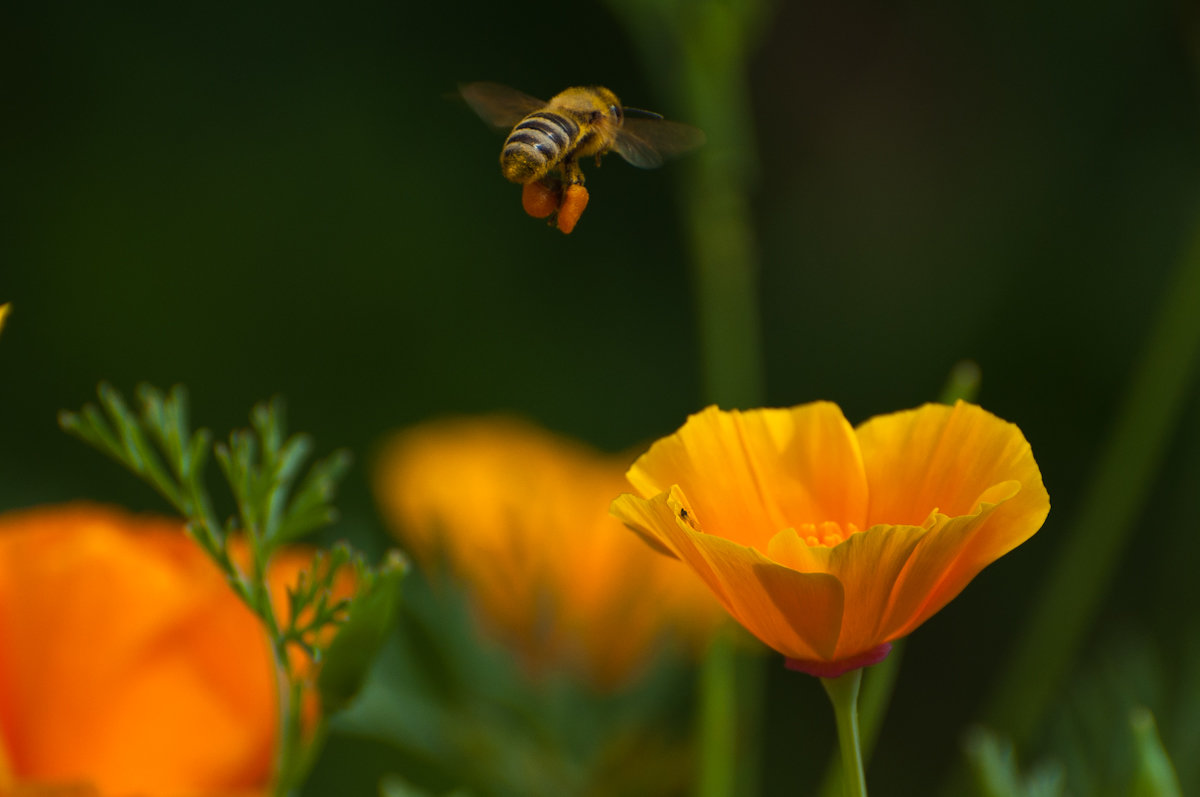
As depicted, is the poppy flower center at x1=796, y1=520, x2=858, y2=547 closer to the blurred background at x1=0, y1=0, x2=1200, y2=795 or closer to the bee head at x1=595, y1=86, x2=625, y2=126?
the bee head at x1=595, y1=86, x2=625, y2=126

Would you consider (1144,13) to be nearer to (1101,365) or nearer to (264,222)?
(1101,365)

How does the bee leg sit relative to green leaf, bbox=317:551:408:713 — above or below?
above

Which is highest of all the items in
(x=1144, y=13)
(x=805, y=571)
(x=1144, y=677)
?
(x=1144, y=13)

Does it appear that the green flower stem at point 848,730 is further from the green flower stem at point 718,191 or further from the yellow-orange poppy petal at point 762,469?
the green flower stem at point 718,191

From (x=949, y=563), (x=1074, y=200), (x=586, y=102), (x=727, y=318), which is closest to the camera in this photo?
(x=949, y=563)

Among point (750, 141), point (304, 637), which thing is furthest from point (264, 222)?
point (304, 637)

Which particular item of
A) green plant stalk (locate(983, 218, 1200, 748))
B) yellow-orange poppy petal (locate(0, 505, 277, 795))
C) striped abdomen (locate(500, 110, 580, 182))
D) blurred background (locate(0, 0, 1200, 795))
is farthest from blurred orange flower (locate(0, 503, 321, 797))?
blurred background (locate(0, 0, 1200, 795))

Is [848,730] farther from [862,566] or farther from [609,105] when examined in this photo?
[609,105]
